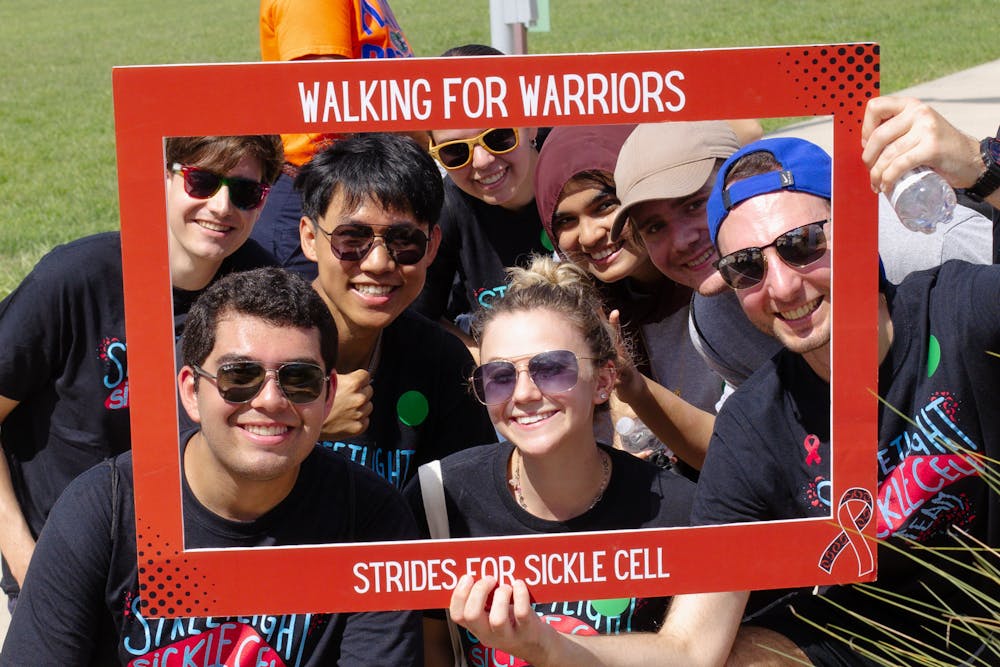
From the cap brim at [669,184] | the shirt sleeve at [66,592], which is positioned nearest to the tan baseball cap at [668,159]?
the cap brim at [669,184]

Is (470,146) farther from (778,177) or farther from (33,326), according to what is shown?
(33,326)

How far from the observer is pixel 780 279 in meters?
2.56

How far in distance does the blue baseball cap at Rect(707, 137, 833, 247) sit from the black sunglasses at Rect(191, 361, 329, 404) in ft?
2.93

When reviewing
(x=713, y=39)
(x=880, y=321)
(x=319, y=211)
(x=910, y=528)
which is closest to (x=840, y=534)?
(x=910, y=528)

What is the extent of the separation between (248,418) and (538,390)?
0.58 meters

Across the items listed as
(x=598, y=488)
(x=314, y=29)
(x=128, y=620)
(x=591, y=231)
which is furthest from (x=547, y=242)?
(x=314, y=29)

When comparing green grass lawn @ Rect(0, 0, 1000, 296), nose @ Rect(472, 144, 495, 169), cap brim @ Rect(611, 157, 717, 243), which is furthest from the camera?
green grass lawn @ Rect(0, 0, 1000, 296)

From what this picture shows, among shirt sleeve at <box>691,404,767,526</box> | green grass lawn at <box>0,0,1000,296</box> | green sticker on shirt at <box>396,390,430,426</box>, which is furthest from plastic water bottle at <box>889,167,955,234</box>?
green grass lawn at <box>0,0,1000,296</box>

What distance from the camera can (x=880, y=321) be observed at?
2732mm

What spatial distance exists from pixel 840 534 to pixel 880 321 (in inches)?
18.5

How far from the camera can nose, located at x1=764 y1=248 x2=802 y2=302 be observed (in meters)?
2.55

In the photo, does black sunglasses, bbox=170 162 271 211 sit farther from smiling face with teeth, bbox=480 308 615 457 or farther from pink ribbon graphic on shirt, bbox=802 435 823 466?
pink ribbon graphic on shirt, bbox=802 435 823 466

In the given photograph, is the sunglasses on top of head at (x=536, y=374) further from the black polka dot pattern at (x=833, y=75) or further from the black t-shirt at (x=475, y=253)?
the black polka dot pattern at (x=833, y=75)

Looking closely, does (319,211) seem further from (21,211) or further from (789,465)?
(21,211)
